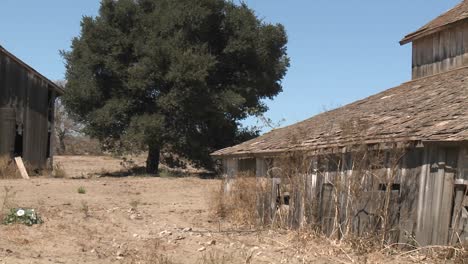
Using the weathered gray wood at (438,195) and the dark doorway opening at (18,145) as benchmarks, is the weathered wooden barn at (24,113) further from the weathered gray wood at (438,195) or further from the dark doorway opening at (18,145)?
the weathered gray wood at (438,195)

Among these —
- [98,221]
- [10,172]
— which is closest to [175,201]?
[98,221]

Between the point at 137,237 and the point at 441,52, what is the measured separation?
1038 cm

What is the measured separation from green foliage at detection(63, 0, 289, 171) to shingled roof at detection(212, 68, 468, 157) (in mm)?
11622

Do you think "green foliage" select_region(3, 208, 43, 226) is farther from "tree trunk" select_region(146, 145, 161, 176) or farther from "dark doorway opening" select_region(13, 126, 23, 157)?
"tree trunk" select_region(146, 145, 161, 176)

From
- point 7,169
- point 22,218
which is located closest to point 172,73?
point 7,169

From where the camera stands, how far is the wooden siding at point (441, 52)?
16078mm

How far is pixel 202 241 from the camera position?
12102mm

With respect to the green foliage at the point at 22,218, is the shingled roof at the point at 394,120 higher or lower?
higher

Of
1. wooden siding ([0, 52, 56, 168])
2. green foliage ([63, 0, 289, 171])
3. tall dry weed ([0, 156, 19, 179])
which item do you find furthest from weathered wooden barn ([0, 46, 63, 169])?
green foliage ([63, 0, 289, 171])

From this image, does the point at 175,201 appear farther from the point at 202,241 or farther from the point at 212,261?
the point at 212,261

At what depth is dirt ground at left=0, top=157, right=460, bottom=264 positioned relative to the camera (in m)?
10.1

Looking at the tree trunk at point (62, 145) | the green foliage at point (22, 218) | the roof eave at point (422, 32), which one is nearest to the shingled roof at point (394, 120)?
the roof eave at point (422, 32)

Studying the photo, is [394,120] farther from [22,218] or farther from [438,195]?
[22,218]

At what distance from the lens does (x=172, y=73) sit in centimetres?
2819
